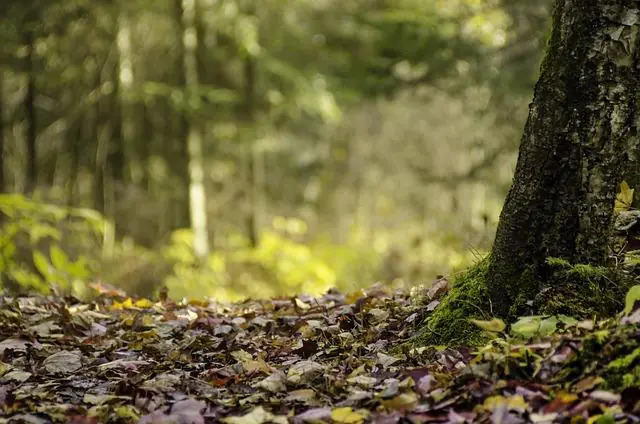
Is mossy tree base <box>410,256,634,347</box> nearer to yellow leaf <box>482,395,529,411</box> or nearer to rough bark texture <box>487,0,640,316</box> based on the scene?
rough bark texture <box>487,0,640,316</box>

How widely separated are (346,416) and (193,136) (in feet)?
40.6

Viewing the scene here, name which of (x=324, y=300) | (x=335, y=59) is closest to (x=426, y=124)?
(x=335, y=59)

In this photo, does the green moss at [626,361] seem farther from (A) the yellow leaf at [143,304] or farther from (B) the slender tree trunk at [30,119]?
(B) the slender tree trunk at [30,119]

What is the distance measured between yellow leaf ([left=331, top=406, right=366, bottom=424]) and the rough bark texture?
1.11 m

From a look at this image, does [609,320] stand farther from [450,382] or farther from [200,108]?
[200,108]

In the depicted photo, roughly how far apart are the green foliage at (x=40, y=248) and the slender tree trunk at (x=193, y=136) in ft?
6.67

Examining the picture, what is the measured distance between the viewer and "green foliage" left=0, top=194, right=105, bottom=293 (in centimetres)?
761

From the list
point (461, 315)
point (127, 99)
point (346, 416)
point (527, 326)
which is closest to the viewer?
point (346, 416)

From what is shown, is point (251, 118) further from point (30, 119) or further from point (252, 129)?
point (30, 119)

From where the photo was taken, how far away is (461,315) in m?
3.62

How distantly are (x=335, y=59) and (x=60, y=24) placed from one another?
6.16 meters

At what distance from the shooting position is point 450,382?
9.14 feet

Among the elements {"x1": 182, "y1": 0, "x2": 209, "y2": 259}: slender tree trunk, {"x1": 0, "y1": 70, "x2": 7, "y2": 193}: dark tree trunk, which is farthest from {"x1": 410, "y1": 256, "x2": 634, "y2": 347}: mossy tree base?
{"x1": 0, "y1": 70, "x2": 7, "y2": 193}: dark tree trunk

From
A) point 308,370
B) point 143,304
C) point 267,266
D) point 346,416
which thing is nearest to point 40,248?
point 267,266
